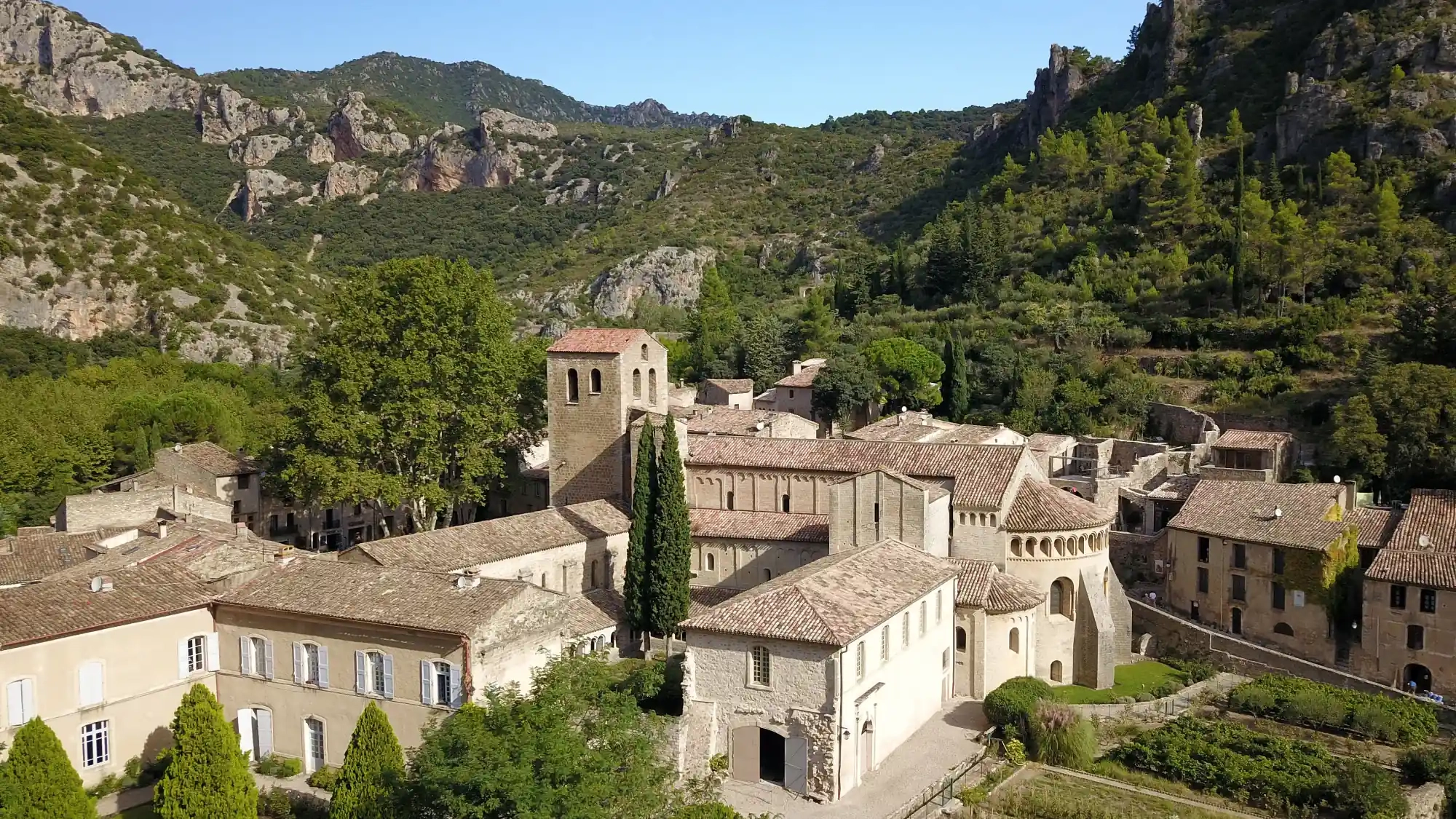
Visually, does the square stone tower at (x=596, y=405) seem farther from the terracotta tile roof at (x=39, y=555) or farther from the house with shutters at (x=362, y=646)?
the terracotta tile roof at (x=39, y=555)

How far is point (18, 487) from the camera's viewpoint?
5503 centimetres

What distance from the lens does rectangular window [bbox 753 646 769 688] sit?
2797 cm

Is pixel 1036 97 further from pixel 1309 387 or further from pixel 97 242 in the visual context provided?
pixel 97 242

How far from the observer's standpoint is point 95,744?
91.8ft

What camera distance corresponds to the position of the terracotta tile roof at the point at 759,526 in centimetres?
3956

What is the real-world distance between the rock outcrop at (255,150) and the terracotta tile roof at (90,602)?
131571 millimetres

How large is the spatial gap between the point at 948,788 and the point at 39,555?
29.8 meters

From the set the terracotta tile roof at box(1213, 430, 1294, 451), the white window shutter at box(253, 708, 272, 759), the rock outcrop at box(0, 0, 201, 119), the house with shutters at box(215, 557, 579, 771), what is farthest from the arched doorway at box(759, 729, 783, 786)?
the rock outcrop at box(0, 0, 201, 119)

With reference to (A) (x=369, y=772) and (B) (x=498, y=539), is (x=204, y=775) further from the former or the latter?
(B) (x=498, y=539)

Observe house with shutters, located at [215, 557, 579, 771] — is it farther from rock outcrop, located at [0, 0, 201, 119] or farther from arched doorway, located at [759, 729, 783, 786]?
rock outcrop, located at [0, 0, 201, 119]

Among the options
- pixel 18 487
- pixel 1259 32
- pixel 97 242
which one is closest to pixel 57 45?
pixel 97 242

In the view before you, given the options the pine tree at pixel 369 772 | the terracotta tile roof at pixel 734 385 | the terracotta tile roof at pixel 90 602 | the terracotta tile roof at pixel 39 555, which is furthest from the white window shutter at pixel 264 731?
the terracotta tile roof at pixel 734 385

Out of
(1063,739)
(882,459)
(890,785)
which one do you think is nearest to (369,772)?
(890,785)

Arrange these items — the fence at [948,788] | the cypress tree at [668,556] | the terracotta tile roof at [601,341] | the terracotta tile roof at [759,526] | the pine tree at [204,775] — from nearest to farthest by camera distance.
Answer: the pine tree at [204,775] < the fence at [948,788] < the cypress tree at [668,556] < the terracotta tile roof at [759,526] < the terracotta tile roof at [601,341]
